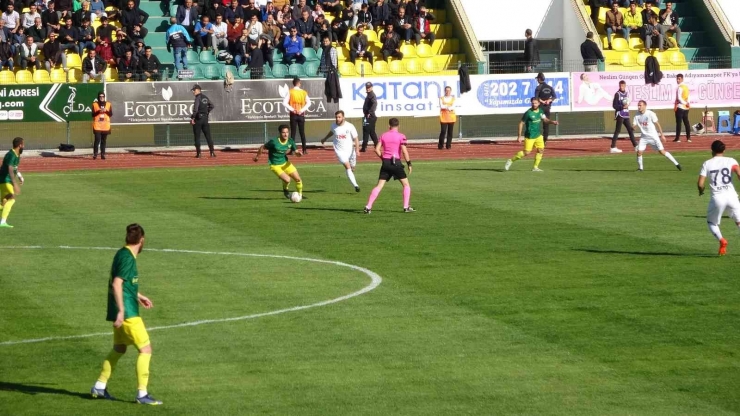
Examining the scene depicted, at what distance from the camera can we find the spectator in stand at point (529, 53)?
45844 mm

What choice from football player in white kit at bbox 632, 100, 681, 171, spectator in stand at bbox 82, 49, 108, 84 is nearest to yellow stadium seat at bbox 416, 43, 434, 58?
spectator in stand at bbox 82, 49, 108, 84

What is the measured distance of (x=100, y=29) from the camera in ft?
145

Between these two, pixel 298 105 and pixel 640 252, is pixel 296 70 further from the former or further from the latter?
pixel 640 252

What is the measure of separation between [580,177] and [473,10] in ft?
64.2

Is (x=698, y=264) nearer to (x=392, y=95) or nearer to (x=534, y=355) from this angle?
(x=534, y=355)

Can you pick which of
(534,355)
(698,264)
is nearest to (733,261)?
(698,264)

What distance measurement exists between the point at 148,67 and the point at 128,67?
0.77 meters

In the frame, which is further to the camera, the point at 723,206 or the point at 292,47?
the point at 292,47

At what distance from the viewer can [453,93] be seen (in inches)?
1738

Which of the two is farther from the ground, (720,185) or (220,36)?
(220,36)

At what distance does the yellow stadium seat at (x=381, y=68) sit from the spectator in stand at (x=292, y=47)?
282 centimetres

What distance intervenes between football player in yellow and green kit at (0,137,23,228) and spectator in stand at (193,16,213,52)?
20869 mm

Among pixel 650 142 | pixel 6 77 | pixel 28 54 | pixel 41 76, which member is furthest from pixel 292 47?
pixel 650 142

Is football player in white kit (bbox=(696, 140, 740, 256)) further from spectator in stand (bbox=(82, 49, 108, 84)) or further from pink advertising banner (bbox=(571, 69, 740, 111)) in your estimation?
spectator in stand (bbox=(82, 49, 108, 84))
